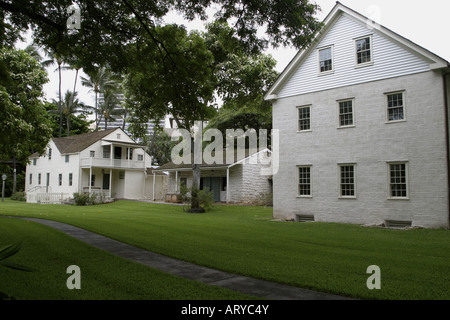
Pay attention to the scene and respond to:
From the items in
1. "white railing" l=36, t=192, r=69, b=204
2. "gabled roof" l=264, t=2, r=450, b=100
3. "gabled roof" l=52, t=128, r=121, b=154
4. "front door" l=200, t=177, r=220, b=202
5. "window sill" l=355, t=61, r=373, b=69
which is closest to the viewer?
"gabled roof" l=264, t=2, r=450, b=100

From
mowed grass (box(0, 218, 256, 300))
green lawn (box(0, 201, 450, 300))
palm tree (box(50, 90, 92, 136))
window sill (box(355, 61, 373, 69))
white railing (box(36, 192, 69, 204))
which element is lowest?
green lawn (box(0, 201, 450, 300))

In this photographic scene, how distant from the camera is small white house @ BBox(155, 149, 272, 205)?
2834 cm

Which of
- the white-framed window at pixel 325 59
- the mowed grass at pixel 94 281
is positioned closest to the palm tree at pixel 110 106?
the white-framed window at pixel 325 59

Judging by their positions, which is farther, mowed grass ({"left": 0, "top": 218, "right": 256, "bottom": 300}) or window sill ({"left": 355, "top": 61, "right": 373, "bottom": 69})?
window sill ({"left": 355, "top": 61, "right": 373, "bottom": 69})

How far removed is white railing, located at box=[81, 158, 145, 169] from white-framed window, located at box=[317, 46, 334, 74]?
23.3 metres

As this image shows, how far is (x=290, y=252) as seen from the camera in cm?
836

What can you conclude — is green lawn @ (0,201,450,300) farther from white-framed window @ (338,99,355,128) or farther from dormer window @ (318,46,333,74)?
dormer window @ (318,46,333,74)

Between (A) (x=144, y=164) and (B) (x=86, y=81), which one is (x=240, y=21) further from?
(B) (x=86, y=81)

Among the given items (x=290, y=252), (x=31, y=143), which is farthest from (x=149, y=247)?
(x=31, y=143)

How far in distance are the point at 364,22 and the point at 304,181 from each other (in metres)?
7.84

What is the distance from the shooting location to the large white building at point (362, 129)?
548 inches

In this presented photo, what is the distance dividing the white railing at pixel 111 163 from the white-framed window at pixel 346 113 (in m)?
24.0

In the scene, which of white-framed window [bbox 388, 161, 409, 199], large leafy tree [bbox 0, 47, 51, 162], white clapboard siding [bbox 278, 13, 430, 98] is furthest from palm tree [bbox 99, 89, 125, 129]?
white-framed window [bbox 388, 161, 409, 199]
